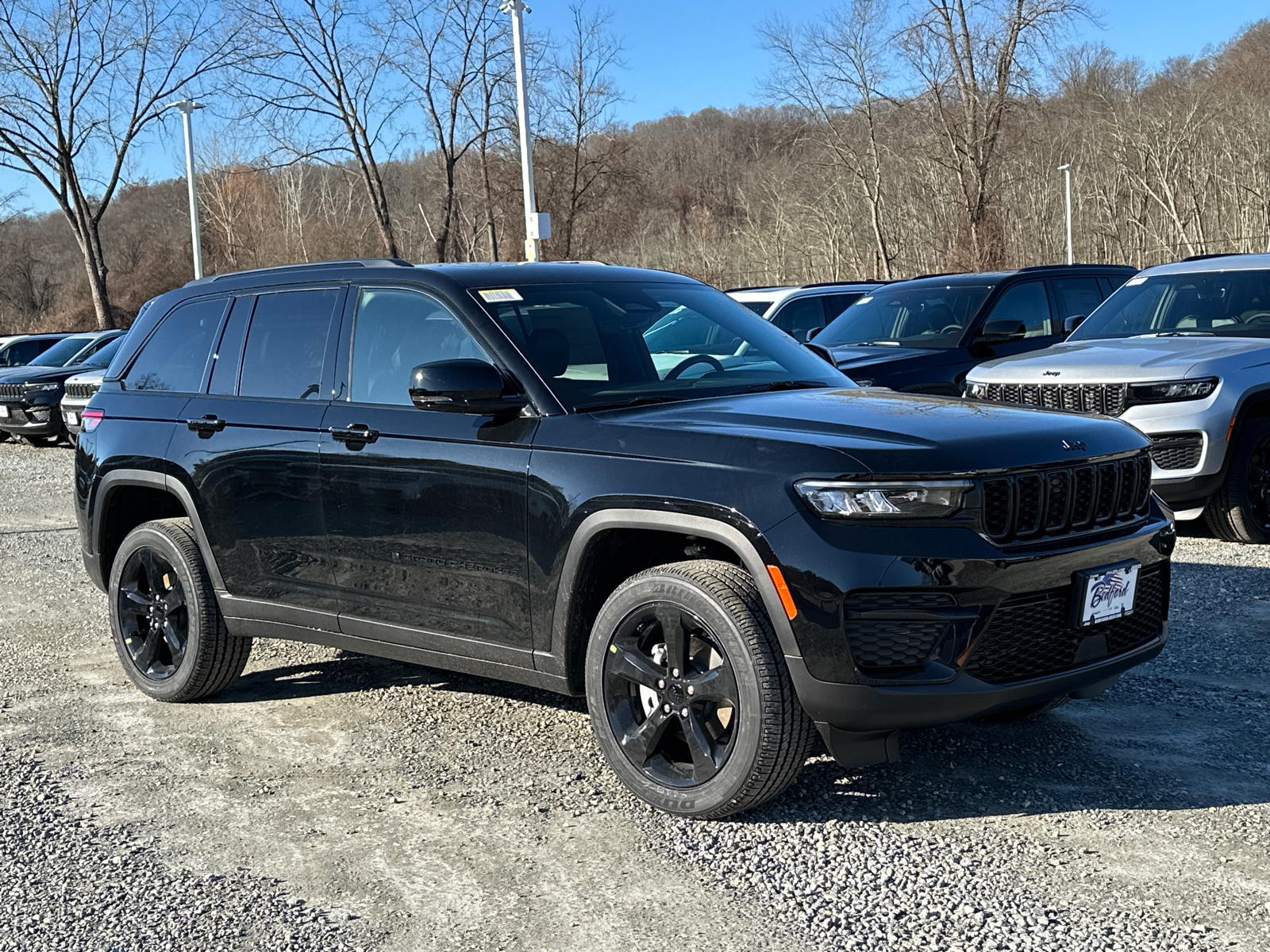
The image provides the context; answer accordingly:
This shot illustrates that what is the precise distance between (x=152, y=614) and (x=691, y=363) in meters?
2.81

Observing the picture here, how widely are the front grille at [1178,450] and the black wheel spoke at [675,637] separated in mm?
5196

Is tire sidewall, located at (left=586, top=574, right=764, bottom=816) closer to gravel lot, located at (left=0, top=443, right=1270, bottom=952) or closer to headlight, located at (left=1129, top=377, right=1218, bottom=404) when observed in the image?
gravel lot, located at (left=0, top=443, right=1270, bottom=952)

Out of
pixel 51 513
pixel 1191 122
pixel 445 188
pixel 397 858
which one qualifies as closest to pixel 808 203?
pixel 1191 122

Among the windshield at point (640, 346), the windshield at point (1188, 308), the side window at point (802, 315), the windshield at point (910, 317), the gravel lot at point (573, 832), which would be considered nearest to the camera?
the gravel lot at point (573, 832)

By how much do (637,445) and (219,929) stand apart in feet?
6.10

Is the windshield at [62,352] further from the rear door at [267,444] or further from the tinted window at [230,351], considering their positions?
the rear door at [267,444]

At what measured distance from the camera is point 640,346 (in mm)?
5082

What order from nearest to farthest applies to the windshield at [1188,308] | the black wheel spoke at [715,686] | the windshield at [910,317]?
the black wheel spoke at [715,686] → the windshield at [1188,308] → the windshield at [910,317]

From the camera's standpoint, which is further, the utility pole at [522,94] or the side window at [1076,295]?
the utility pole at [522,94]

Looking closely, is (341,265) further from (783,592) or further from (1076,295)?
(1076,295)

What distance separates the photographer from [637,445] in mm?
4266

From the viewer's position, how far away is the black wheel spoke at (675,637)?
13.6 feet

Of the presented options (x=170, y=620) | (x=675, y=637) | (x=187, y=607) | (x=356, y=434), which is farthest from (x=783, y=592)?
(x=170, y=620)

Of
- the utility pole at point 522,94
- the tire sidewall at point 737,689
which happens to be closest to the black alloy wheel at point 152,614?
the tire sidewall at point 737,689
